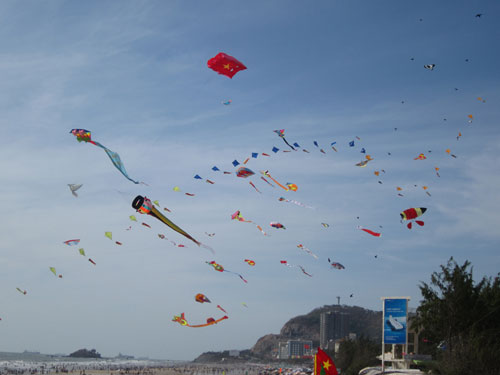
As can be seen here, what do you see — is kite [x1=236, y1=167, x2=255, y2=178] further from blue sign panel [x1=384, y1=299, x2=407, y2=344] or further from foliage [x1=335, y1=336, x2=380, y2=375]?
foliage [x1=335, y1=336, x2=380, y2=375]

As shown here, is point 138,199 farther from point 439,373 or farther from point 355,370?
point 355,370

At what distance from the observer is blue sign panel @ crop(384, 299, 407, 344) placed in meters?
30.8

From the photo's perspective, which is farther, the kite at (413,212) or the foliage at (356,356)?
the foliage at (356,356)

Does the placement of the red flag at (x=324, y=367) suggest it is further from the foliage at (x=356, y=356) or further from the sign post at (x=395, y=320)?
the foliage at (x=356, y=356)

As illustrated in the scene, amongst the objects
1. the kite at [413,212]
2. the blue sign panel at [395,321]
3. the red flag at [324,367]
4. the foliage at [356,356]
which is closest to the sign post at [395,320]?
the blue sign panel at [395,321]

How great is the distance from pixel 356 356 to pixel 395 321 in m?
36.6

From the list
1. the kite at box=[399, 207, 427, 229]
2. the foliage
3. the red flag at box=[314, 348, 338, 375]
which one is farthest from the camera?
the foliage

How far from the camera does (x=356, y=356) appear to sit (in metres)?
65.4

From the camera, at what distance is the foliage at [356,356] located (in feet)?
186

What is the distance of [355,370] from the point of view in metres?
55.2

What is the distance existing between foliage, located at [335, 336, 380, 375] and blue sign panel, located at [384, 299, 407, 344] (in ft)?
84.4

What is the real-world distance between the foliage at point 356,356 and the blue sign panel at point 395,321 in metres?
25.7

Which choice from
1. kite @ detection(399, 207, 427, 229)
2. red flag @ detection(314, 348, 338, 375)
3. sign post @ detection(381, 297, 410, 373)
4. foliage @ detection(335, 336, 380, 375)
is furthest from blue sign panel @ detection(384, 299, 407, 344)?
foliage @ detection(335, 336, 380, 375)

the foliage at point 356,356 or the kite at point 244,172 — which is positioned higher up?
the kite at point 244,172
